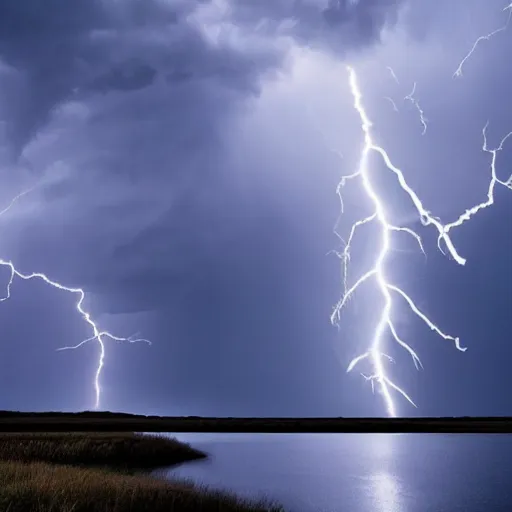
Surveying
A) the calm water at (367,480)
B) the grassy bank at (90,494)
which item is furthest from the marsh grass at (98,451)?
the calm water at (367,480)

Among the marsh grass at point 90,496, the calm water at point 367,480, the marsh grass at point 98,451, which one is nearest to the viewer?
the marsh grass at point 90,496

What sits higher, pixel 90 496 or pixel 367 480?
pixel 90 496

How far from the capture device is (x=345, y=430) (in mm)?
89125

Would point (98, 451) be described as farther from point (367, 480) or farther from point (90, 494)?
point (90, 494)

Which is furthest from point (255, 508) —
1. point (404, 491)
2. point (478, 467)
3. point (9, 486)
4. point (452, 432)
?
point (452, 432)

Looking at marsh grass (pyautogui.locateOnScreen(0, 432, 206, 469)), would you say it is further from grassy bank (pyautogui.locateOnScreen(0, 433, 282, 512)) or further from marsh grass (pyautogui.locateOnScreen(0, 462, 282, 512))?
marsh grass (pyautogui.locateOnScreen(0, 462, 282, 512))

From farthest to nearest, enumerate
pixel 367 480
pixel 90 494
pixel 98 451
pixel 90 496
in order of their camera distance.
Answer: pixel 367 480 → pixel 98 451 → pixel 90 494 → pixel 90 496

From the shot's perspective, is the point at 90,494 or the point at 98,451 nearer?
the point at 90,494

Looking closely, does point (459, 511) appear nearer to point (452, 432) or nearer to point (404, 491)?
point (404, 491)

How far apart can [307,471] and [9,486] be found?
2104 cm

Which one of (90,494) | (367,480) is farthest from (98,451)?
(90,494)

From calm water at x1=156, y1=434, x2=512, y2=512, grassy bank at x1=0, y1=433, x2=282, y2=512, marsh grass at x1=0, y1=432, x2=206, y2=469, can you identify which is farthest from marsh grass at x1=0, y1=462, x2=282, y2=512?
marsh grass at x1=0, y1=432, x2=206, y2=469

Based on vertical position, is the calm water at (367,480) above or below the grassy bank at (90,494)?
below

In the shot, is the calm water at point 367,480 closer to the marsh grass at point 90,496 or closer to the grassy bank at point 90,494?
the grassy bank at point 90,494
